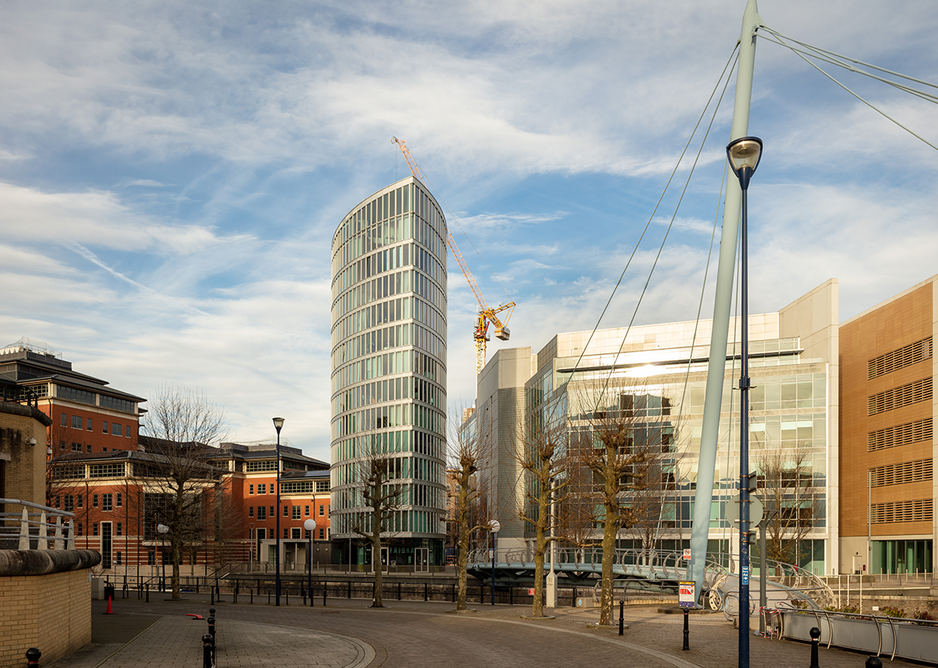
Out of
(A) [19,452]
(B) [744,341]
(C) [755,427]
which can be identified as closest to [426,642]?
(B) [744,341]

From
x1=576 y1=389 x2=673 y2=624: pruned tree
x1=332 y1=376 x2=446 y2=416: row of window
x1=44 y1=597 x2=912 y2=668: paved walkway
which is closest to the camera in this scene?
x1=44 y1=597 x2=912 y2=668: paved walkway

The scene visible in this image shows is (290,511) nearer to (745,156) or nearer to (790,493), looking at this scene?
(790,493)

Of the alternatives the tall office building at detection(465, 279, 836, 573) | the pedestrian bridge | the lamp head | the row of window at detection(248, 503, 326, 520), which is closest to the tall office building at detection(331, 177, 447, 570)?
the row of window at detection(248, 503, 326, 520)

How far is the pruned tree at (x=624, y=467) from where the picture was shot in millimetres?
26344

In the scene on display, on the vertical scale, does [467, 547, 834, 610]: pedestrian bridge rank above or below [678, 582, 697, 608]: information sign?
below

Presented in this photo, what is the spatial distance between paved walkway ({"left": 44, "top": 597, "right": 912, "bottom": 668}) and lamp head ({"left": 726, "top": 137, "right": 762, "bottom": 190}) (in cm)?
1047

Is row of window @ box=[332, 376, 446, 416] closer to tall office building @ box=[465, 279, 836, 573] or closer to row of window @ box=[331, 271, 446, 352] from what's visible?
row of window @ box=[331, 271, 446, 352]

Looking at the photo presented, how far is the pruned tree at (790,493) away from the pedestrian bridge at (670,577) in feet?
9.94

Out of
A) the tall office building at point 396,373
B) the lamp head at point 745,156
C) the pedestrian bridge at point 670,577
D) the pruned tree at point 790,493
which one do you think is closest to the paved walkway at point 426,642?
the pedestrian bridge at point 670,577

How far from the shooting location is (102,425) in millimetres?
94062

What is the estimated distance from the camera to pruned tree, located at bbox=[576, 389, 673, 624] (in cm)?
2634

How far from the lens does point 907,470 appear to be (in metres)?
59.0

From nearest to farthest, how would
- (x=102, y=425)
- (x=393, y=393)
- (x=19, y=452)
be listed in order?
(x=19, y=452), (x=393, y=393), (x=102, y=425)

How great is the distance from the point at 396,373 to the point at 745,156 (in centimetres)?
7184
